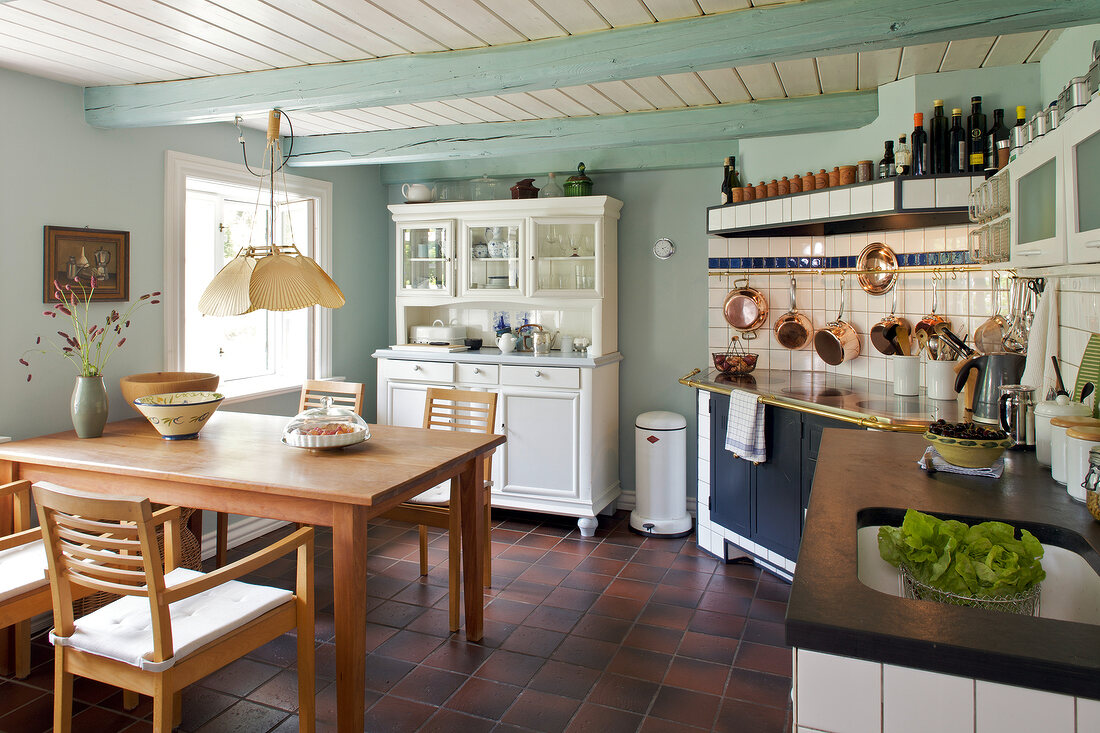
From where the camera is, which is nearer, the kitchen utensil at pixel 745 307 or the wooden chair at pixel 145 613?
A: the wooden chair at pixel 145 613

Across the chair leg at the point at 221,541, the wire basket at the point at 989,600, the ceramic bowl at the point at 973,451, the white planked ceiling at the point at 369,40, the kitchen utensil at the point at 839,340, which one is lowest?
the chair leg at the point at 221,541

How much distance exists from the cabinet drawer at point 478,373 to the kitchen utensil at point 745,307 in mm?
1460

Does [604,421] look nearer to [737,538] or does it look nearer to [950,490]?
[737,538]

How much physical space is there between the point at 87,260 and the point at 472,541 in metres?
2.13

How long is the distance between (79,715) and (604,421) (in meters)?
3.00

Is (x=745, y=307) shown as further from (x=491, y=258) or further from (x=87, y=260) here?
(x=87, y=260)

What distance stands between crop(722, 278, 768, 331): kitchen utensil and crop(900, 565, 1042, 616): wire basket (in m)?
3.05

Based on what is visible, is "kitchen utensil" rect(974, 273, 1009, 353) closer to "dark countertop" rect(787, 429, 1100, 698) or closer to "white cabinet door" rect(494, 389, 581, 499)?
"dark countertop" rect(787, 429, 1100, 698)

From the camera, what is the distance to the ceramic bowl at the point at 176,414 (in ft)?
9.61

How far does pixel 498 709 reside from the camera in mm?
2516

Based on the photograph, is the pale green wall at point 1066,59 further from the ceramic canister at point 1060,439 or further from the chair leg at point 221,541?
the chair leg at point 221,541

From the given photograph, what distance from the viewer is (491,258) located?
4812 millimetres

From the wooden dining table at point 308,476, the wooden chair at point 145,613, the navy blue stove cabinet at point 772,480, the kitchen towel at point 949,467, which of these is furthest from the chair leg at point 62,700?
the navy blue stove cabinet at point 772,480

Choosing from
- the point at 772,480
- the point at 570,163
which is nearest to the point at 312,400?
the point at 570,163
